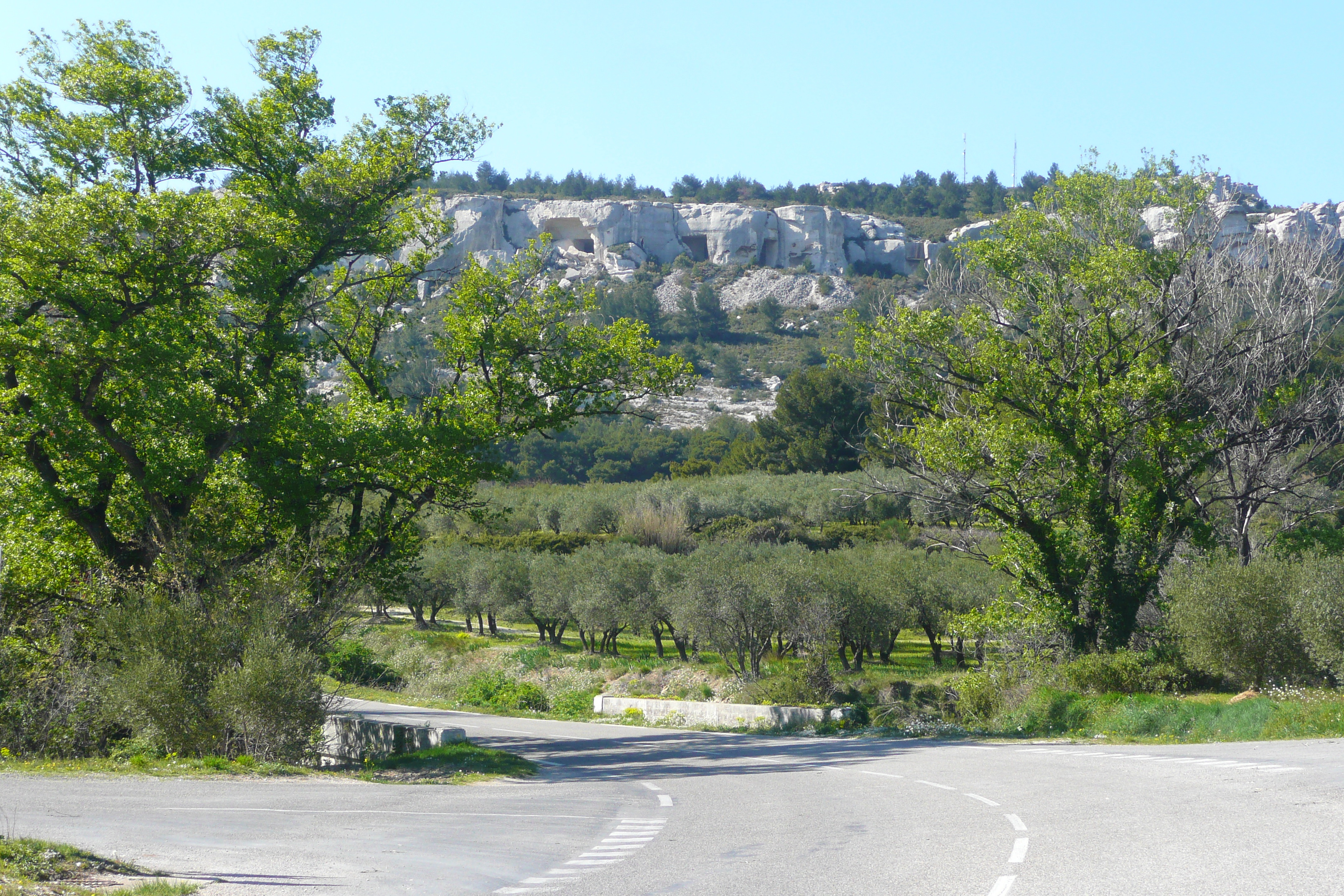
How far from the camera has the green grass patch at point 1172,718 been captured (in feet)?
57.2

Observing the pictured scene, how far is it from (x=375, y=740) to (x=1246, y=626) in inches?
714

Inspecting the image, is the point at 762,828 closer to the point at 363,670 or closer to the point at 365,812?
the point at 365,812

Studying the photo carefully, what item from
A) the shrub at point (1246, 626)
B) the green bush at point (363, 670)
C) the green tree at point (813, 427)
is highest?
the green tree at point (813, 427)

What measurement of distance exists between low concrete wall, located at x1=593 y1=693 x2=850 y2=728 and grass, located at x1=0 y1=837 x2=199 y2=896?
2074 centimetres

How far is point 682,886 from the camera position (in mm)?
6867

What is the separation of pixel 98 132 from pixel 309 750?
11218mm

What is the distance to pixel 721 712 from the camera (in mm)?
28094

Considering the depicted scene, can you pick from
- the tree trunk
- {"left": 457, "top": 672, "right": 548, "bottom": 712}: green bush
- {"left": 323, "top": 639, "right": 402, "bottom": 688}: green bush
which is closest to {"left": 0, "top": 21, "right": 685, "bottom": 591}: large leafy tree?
{"left": 457, "top": 672, "right": 548, "bottom": 712}: green bush

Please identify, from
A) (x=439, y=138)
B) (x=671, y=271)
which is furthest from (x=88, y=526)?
(x=671, y=271)

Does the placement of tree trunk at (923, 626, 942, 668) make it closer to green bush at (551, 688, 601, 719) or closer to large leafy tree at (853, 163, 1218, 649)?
green bush at (551, 688, 601, 719)

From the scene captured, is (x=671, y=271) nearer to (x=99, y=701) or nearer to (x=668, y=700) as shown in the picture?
(x=668, y=700)

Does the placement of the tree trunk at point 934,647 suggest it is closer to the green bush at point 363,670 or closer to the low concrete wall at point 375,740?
the green bush at point 363,670

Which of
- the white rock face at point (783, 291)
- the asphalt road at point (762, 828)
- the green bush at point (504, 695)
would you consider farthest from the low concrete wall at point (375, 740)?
the white rock face at point (783, 291)

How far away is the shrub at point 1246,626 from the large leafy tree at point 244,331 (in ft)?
42.0
